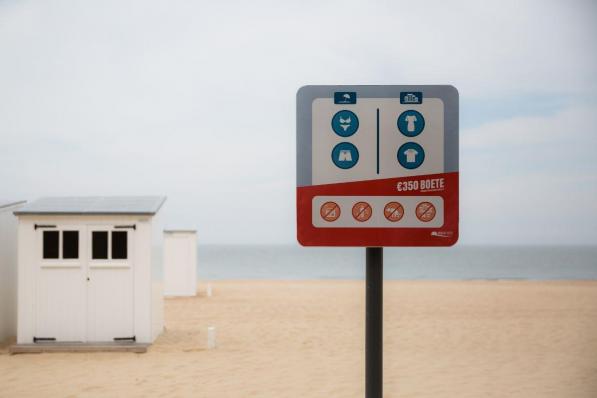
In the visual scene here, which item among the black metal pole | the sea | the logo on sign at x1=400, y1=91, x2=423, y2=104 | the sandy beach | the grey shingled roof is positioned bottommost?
the sea

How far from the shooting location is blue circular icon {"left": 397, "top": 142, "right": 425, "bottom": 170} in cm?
234

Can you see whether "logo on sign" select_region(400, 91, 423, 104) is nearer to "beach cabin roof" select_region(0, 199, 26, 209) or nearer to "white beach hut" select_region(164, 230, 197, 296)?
"beach cabin roof" select_region(0, 199, 26, 209)

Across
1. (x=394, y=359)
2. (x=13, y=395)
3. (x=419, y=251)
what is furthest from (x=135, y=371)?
(x=419, y=251)

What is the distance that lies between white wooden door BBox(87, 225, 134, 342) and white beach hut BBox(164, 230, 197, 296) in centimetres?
923

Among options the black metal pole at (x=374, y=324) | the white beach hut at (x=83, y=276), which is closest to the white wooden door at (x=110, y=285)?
the white beach hut at (x=83, y=276)

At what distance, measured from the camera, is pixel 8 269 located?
1201 centimetres

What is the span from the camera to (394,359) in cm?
1038

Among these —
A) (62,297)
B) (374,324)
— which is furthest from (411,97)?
(62,297)

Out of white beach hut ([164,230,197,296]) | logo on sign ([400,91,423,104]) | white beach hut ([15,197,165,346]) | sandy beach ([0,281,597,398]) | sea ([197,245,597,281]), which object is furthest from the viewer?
sea ([197,245,597,281])

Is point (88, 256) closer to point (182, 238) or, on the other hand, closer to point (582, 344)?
point (582, 344)

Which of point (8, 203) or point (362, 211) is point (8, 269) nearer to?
point (8, 203)

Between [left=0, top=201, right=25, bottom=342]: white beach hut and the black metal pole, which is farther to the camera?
[left=0, top=201, right=25, bottom=342]: white beach hut

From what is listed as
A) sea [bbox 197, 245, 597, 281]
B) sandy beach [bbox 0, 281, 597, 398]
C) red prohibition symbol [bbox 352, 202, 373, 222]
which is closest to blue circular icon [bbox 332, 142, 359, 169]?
red prohibition symbol [bbox 352, 202, 373, 222]

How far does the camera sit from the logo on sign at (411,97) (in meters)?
2.33
